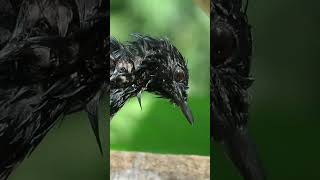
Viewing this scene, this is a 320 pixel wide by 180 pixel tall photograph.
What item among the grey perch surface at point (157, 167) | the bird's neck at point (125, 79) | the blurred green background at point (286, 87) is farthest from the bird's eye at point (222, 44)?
the grey perch surface at point (157, 167)

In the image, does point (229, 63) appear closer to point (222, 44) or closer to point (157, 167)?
point (222, 44)

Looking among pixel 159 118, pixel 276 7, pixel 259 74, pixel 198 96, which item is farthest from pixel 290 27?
pixel 159 118

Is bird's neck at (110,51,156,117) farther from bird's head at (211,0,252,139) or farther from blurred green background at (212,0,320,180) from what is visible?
blurred green background at (212,0,320,180)

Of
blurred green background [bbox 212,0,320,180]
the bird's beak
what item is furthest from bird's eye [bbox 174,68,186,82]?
blurred green background [bbox 212,0,320,180]

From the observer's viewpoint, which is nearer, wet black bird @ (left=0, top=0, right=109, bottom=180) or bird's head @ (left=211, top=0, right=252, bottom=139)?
bird's head @ (left=211, top=0, right=252, bottom=139)

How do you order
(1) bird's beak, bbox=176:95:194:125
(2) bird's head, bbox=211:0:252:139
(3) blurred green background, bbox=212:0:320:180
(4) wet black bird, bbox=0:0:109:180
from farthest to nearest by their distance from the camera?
(4) wet black bird, bbox=0:0:109:180 < (1) bird's beak, bbox=176:95:194:125 < (2) bird's head, bbox=211:0:252:139 < (3) blurred green background, bbox=212:0:320:180

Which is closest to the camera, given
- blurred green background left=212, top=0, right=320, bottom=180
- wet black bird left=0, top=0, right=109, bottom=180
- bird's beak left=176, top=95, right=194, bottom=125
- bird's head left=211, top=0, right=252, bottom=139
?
blurred green background left=212, top=0, right=320, bottom=180

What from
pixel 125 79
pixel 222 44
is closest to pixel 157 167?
pixel 125 79

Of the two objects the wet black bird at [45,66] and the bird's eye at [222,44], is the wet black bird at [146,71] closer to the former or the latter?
the wet black bird at [45,66]
